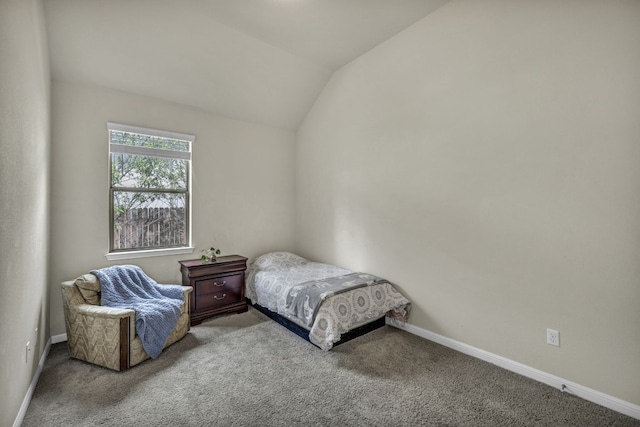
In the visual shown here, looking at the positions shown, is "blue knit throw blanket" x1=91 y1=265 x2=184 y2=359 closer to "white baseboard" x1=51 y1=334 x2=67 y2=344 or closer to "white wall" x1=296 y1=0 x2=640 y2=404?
"white baseboard" x1=51 y1=334 x2=67 y2=344

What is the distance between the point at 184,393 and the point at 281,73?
3575mm

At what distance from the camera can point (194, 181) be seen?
3783 mm

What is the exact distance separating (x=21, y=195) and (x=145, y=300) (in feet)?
4.52

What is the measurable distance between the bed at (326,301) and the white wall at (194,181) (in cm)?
Result: 91

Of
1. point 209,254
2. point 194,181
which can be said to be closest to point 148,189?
point 194,181

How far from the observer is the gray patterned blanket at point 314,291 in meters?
2.81

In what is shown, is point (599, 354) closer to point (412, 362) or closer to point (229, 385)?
point (412, 362)

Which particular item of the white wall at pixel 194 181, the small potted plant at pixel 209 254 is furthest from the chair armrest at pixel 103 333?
the small potted plant at pixel 209 254

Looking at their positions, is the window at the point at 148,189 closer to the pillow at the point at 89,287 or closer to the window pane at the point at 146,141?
the window pane at the point at 146,141

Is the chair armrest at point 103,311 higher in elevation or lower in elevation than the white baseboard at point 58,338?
higher

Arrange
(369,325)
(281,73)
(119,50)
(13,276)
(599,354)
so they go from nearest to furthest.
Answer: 1. (13,276)
2. (599,354)
3. (119,50)
4. (369,325)
5. (281,73)

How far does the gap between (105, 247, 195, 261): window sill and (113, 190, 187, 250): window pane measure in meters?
0.10

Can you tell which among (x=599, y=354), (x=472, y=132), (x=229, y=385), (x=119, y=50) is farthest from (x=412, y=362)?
(x=119, y=50)

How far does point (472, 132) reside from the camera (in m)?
2.63
